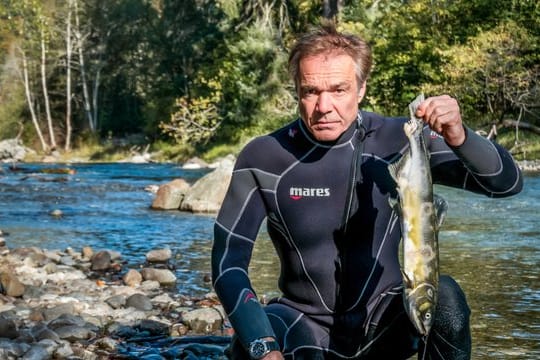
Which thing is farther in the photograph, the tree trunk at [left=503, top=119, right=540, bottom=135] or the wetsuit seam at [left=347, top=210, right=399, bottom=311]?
the tree trunk at [left=503, top=119, right=540, bottom=135]

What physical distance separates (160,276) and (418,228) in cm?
597

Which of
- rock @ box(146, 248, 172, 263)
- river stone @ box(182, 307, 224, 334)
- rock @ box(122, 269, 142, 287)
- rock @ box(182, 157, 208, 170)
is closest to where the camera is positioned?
river stone @ box(182, 307, 224, 334)

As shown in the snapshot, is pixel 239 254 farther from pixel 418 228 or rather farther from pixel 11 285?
pixel 11 285

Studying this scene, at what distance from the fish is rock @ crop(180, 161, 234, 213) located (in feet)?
42.3

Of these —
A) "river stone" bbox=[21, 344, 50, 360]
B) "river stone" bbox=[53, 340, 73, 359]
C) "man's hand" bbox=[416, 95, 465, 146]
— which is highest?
"man's hand" bbox=[416, 95, 465, 146]

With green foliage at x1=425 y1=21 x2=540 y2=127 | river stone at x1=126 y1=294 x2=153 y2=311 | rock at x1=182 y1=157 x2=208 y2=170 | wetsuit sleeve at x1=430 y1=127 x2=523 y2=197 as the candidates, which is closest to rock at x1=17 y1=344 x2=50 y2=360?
river stone at x1=126 y1=294 x2=153 y2=311

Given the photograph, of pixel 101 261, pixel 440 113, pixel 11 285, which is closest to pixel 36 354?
pixel 11 285

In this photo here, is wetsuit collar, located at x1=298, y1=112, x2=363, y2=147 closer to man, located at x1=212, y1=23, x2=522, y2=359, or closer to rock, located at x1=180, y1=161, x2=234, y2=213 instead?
man, located at x1=212, y1=23, x2=522, y2=359

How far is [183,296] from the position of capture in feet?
26.1

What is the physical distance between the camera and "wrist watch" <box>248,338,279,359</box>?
3260 mm

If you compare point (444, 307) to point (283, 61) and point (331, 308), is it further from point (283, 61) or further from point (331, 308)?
point (283, 61)

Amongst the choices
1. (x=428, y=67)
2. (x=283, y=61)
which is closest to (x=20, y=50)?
(x=283, y=61)

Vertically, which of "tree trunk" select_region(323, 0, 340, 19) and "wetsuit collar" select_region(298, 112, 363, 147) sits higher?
"tree trunk" select_region(323, 0, 340, 19)

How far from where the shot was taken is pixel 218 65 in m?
36.8
